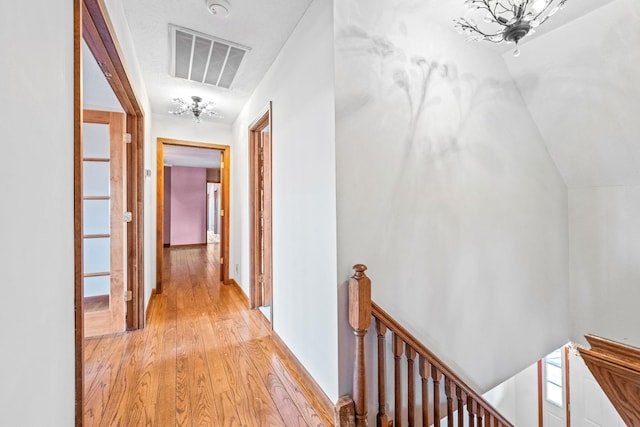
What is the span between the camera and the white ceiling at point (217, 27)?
180 centimetres

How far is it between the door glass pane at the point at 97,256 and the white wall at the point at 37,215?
1.92m

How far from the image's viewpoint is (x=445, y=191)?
2.05 m

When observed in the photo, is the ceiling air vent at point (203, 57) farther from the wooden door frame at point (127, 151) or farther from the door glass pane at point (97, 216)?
the door glass pane at point (97, 216)

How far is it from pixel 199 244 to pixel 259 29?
290 inches

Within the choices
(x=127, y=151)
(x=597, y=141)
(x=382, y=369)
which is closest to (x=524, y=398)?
(x=597, y=141)

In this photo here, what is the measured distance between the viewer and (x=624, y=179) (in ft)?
8.43

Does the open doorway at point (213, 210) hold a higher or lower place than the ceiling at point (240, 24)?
lower

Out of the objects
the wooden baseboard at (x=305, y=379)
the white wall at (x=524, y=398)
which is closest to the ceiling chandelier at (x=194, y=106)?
the wooden baseboard at (x=305, y=379)

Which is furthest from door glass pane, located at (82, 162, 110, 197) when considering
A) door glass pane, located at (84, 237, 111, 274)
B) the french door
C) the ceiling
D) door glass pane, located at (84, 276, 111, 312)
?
the ceiling

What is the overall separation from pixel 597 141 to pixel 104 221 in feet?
14.7

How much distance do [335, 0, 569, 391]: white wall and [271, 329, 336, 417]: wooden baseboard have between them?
7.8 inches

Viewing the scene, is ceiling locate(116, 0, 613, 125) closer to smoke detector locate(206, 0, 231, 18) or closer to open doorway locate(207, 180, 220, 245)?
smoke detector locate(206, 0, 231, 18)

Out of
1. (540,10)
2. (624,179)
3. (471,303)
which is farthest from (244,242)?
(624,179)

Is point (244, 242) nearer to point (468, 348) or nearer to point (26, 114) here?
point (468, 348)
